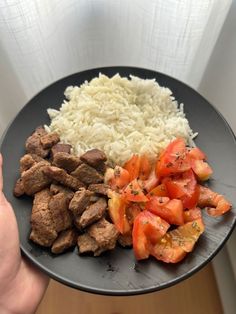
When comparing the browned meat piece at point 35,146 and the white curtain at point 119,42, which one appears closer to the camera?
the browned meat piece at point 35,146

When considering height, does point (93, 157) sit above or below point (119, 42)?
below

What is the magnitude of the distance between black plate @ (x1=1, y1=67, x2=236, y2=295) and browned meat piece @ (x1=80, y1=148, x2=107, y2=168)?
0.23 metres

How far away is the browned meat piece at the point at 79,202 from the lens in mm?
1155

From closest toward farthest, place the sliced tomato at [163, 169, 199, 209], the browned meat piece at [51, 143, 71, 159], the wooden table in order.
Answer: the sliced tomato at [163, 169, 199, 209], the browned meat piece at [51, 143, 71, 159], the wooden table

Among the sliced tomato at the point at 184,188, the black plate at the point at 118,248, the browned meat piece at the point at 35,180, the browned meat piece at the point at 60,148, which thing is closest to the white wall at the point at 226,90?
the black plate at the point at 118,248

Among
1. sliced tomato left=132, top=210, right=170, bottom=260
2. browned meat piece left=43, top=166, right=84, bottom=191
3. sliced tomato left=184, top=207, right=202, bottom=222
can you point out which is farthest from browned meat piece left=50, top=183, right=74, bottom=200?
sliced tomato left=184, top=207, right=202, bottom=222

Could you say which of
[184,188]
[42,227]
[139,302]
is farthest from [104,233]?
[139,302]

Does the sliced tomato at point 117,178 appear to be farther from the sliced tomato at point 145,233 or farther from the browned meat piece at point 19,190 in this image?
the browned meat piece at point 19,190

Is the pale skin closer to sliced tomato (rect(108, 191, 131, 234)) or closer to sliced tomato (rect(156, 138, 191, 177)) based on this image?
sliced tomato (rect(108, 191, 131, 234))

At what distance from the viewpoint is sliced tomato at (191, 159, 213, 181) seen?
1.25 m

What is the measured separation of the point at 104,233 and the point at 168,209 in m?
0.20

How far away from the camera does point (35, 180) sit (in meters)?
1.22

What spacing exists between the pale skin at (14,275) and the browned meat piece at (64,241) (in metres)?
0.11

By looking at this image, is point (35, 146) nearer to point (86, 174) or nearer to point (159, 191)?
point (86, 174)
